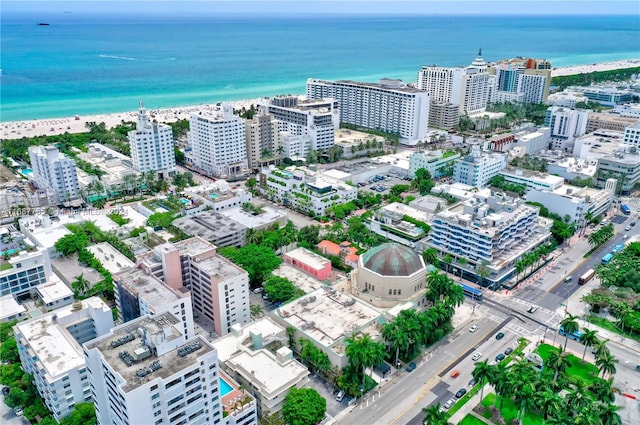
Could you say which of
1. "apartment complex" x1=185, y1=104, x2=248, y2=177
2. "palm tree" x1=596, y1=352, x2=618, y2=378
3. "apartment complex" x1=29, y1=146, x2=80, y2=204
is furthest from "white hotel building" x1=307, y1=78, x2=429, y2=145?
"palm tree" x1=596, y1=352, x2=618, y2=378

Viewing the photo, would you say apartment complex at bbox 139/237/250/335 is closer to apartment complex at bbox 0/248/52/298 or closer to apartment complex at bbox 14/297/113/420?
apartment complex at bbox 14/297/113/420

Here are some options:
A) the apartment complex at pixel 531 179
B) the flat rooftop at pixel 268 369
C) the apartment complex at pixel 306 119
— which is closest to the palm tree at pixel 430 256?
the flat rooftop at pixel 268 369

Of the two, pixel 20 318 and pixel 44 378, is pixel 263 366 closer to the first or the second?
pixel 44 378

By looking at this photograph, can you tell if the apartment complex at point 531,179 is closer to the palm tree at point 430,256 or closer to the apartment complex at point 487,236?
the apartment complex at point 487,236

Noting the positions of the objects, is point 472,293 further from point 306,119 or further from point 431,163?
point 306,119

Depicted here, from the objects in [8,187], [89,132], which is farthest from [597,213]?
[89,132]
